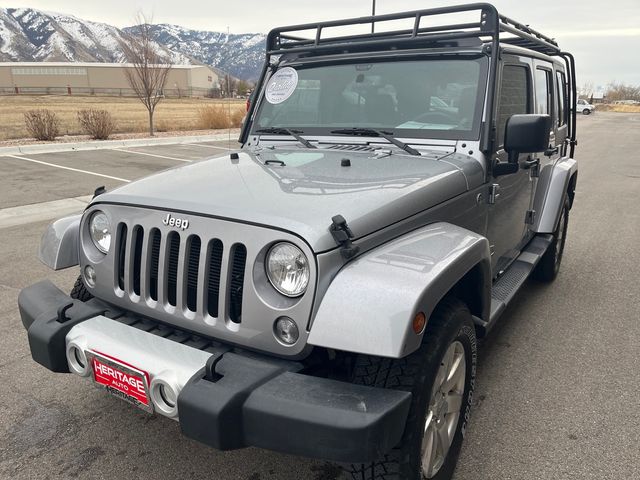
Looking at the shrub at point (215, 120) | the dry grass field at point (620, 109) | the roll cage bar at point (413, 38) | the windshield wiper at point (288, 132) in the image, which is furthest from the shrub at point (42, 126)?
the dry grass field at point (620, 109)

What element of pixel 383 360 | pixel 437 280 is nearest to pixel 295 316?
pixel 383 360

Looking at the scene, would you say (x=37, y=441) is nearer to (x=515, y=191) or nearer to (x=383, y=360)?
(x=383, y=360)

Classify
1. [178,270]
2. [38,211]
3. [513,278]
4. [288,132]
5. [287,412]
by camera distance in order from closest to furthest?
1. [287,412]
2. [178,270]
3. [288,132]
4. [513,278]
5. [38,211]

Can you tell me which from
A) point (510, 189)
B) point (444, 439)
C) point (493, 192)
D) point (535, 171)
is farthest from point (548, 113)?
point (444, 439)

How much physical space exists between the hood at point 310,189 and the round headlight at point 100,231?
3.7 inches

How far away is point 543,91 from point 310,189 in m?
2.90

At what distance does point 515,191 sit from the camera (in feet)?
12.6

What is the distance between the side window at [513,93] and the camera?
3.32 metres

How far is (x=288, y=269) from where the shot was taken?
2.07 metres

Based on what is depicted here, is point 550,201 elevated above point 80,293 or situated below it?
above

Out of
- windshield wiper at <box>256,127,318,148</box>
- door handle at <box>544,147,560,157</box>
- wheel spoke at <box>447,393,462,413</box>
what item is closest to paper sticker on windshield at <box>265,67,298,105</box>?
windshield wiper at <box>256,127,318,148</box>

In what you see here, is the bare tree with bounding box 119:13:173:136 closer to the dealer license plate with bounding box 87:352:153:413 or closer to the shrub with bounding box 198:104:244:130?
the shrub with bounding box 198:104:244:130

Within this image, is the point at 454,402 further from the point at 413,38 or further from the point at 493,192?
the point at 413,38

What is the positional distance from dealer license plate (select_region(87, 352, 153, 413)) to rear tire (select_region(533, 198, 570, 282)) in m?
3.86
